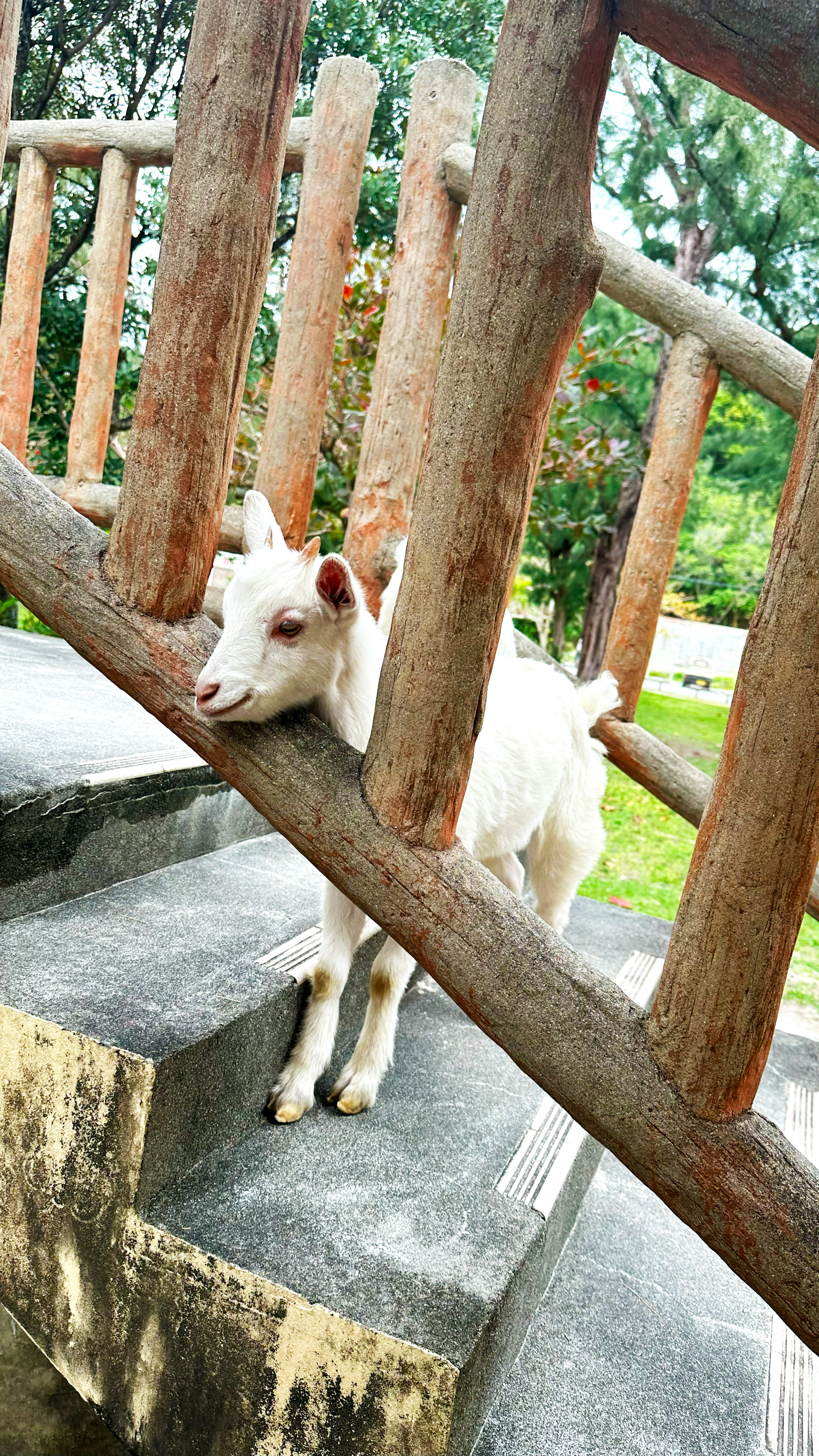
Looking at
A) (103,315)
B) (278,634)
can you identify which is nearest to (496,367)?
(278,634)

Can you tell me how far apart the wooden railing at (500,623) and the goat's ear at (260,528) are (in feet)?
1.05

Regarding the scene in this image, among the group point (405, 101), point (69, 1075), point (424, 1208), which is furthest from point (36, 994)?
point (405, 101)

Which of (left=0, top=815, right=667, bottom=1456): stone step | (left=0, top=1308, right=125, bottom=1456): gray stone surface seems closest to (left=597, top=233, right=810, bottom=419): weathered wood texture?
(left=0, top=815, right=667, bottom=1456): stone step

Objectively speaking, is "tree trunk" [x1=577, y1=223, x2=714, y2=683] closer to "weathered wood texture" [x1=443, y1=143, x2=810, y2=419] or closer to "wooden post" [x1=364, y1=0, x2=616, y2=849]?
"weathered wood texture" [x1=443, y1=143, x2=810, y2=419]

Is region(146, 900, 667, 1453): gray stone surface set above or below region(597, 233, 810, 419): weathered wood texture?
below

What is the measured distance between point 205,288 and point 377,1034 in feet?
5.09

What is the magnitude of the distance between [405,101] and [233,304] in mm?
6309

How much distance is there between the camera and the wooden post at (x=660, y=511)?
3156 mm

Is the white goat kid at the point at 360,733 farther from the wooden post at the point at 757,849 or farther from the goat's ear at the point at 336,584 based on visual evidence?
the wooden post at the point at 757,849

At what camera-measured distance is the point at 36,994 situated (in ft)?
6.16

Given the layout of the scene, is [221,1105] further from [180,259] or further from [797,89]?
[797,89]

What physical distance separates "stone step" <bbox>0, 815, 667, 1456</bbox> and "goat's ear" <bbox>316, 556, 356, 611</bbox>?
0.82 m

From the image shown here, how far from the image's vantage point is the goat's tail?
10.4 ft

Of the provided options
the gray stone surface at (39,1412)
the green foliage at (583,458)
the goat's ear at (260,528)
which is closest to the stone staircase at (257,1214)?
the gray stone surface at (39,1412)
